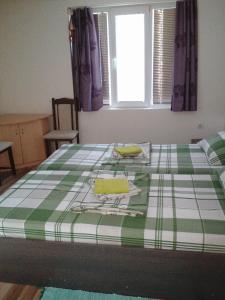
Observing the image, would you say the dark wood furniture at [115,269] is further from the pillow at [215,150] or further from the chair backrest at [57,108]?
the chair backrest at [57,108]

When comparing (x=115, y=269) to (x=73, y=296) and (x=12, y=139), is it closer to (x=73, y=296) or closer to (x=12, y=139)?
(x=73, y=296)

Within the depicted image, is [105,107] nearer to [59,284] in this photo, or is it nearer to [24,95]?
[24,95]

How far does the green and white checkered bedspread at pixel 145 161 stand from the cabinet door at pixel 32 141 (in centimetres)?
116

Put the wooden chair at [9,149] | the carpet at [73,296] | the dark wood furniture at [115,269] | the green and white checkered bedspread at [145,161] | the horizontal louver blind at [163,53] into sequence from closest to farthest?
the carpet at [73,296] → the dark wood furniture at [115,269] → the green and white checkered bedspread at [145,161] → the wooden chair at [9,149] → the horizontal louver blind at [163,53]

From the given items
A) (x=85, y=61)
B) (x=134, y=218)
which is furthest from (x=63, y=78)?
(x=134, y=218)

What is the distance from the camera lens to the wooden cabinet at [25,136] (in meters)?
3.76

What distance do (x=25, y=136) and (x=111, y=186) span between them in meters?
2.34

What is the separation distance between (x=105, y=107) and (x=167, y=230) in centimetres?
281

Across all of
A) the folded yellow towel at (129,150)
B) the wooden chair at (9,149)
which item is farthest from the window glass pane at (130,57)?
the wooden chair at (9,149)

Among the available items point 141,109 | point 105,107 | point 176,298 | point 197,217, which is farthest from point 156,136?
point 176,298

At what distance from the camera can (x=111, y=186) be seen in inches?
74.8

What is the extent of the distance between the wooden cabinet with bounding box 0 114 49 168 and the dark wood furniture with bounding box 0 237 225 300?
7.89 feet

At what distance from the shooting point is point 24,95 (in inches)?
164

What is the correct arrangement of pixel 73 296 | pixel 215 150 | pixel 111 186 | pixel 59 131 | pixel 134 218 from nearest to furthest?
pixel 73 296 < pixel 134 218 < pixel 111 186 < pixel 215 150 < pixel 59 131
